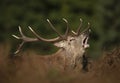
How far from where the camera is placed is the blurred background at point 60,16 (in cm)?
2645

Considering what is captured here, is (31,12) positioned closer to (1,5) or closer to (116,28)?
(1,5)

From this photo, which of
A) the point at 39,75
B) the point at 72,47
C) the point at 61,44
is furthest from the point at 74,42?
the point at 39,75

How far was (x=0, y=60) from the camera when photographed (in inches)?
203

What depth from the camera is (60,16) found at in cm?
2766

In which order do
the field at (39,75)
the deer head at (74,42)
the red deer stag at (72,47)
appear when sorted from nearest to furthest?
the field at (39,75) < the red deer stag at (72,47) < the deer head at (74,42)

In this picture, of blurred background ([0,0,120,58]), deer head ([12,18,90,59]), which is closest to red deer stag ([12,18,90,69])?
deer head ([12,18,90,59])

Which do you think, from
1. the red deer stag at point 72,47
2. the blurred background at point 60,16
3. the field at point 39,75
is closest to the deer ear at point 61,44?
the red deer stag at point 72,47

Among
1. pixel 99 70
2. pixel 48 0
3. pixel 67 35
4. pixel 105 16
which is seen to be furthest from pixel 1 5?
pixel 99 70

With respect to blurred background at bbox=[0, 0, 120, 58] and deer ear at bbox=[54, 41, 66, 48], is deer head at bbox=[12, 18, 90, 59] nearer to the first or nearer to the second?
deer ear at bbox=[54, 41, 66, 48]

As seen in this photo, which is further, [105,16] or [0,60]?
[105,16]

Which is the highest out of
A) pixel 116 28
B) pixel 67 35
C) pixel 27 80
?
pixel 116 28

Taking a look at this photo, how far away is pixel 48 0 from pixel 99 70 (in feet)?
78.3

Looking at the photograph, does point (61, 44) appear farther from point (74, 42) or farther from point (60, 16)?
point (60, 16)

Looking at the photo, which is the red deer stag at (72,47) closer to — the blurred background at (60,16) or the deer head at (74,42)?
the deer head at (74,42)
